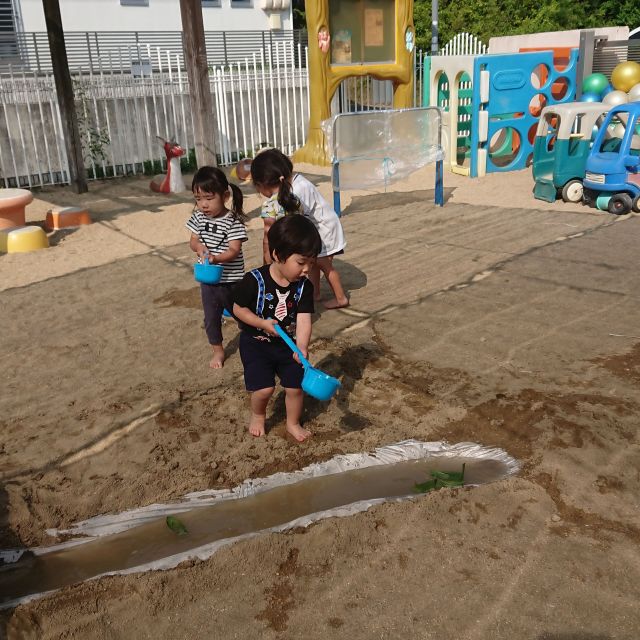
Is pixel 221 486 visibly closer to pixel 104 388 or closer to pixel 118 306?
pixel 104 388

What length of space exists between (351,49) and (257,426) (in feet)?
34.6

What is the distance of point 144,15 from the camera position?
22266 mm

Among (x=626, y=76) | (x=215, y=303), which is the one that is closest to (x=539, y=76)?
(x=626, y=76)

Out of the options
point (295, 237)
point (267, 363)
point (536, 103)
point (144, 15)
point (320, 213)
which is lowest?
point (267, 363)

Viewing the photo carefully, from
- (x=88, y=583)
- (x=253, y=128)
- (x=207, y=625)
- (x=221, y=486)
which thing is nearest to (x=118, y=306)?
(x=221, y=486)

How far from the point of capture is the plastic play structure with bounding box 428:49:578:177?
421 inches

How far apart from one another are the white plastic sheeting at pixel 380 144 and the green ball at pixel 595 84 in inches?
248

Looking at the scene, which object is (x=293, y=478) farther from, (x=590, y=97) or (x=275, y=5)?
(x=275, y=5)

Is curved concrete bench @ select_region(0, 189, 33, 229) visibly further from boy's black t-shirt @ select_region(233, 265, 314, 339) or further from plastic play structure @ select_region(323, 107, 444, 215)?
boy's black t-shirt @ select_region(233, 265, 314, 339)

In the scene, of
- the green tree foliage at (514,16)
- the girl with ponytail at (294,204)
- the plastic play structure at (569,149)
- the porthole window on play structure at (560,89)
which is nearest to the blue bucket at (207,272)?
the girl with ponytail at (294,204)

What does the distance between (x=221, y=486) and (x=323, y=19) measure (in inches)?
420

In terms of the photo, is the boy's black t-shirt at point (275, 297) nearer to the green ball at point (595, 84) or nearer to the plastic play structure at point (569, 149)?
the plastic play structure at point (569, 149)

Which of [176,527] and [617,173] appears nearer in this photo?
[176,527]

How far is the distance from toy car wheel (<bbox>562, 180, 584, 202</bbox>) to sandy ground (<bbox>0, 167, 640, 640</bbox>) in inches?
79.6
